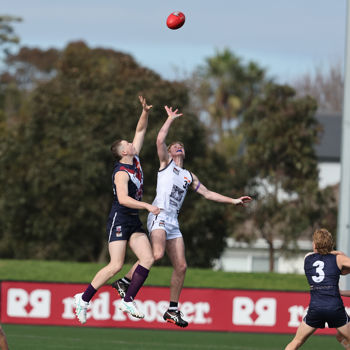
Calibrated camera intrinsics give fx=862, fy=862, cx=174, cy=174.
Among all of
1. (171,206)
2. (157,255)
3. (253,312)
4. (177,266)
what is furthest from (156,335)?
(157,255)

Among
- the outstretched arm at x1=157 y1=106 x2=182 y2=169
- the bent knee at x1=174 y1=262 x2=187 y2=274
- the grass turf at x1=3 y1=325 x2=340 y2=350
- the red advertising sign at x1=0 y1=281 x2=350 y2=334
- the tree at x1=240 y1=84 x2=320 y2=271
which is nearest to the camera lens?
the outstretched arm at x1=157 y1=106 x2=182 y2=169

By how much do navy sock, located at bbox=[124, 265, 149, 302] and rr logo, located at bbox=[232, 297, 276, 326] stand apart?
10343mm

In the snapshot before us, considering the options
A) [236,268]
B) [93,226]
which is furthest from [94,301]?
[236,268]

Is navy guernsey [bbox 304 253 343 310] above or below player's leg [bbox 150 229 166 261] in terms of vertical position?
below

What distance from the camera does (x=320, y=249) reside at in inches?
423

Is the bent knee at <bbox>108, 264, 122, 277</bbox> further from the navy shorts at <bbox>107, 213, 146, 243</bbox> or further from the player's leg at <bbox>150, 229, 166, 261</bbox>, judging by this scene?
the player's leg at <bbox>150, 229, 166, 261</bbox>

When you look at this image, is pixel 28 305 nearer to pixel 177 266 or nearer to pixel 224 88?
pixel 177 266

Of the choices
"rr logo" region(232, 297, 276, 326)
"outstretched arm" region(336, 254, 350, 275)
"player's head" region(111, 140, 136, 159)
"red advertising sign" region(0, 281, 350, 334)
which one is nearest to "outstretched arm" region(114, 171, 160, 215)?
"player's head" region(111, 140, 136, 159)

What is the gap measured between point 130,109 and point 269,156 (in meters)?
6.25

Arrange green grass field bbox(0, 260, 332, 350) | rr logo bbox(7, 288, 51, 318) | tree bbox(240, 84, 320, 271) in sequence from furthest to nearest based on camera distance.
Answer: tree bbox(240, 84, 320, 271)
rr logo bbox(7, 288, 51, 318)
green grass field bbox(0, 260, 332, 350)

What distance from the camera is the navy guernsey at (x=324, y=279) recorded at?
35.2 feet

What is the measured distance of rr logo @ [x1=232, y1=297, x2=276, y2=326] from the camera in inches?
849

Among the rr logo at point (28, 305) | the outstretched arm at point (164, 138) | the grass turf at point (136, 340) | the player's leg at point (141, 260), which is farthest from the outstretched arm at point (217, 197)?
the rr logo at point (28, 305)

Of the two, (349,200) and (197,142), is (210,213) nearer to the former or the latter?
(197,142)
